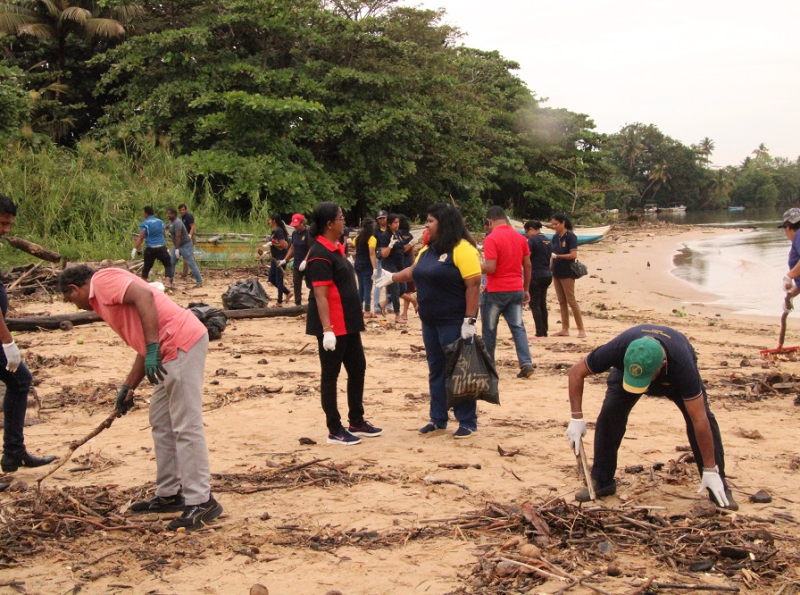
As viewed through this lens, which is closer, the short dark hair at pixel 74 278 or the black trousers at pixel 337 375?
the short dark hair at pixel 74 278

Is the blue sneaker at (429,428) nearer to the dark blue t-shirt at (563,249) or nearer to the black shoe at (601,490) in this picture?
the black shoe at (601,490)

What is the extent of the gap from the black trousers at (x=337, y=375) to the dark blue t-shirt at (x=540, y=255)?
533cm

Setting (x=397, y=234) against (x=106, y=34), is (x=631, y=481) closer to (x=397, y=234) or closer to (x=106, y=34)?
(x=397, y=234)

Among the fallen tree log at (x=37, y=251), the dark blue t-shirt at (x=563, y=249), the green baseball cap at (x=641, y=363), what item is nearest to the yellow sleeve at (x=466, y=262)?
the green baseball cap at (x=641, y=363)

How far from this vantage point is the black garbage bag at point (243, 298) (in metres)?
12.9

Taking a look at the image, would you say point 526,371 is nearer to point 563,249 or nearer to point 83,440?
point 563,249

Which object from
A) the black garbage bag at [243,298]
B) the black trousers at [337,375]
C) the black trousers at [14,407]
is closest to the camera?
the black trousers at [14,407]

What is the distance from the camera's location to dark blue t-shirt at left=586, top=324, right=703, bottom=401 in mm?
4273

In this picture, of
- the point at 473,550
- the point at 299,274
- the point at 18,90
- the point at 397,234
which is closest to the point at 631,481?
the point at 473,550

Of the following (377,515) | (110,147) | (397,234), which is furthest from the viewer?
(110,147)

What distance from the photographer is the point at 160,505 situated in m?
4.71

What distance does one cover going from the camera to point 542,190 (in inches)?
1614

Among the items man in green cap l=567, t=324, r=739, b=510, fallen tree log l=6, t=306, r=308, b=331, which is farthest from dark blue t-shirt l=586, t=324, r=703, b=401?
fallen tree log l=6, t=306, r=308, b=331

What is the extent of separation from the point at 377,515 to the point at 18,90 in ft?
68.4
